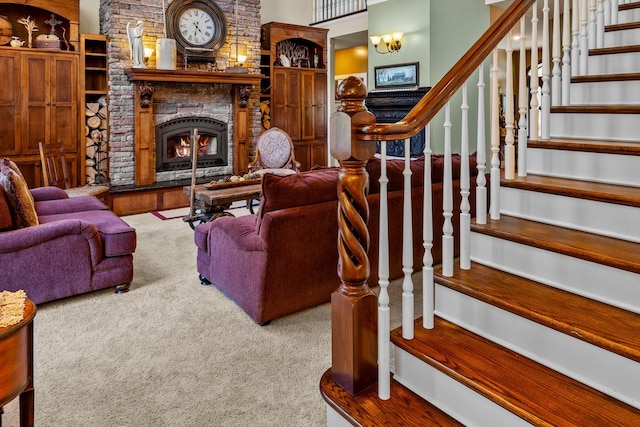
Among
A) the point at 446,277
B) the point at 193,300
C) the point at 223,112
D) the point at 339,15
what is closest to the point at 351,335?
the point at 446,277

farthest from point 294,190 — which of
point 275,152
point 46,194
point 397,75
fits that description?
point 397,75

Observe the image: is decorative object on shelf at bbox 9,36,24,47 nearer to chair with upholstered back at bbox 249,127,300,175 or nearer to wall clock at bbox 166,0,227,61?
wall clock at bbox 166,0,227,61

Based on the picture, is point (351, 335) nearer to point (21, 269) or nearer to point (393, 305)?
point (393, 305)

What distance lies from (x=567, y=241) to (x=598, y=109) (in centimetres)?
106

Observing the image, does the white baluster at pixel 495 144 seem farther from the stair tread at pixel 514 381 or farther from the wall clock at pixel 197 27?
the wall clock at pixel 197 27

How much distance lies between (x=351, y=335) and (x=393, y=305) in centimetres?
145

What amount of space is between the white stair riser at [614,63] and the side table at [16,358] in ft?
11.0

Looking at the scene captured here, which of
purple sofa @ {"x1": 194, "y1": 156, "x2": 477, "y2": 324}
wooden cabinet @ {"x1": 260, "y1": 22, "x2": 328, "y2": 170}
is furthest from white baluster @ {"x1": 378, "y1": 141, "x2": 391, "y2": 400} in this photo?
wooden cabinet @ {"x1": 260, "y1": 22, "x2": 328, "y2": 170}

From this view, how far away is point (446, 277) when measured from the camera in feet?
Result: 6.77

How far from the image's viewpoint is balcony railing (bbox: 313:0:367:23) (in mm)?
8128

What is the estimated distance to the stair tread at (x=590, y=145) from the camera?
2.22 m

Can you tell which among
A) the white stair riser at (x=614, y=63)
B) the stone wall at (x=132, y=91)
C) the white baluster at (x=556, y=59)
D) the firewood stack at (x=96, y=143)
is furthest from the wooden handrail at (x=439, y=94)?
the firewood stack at (x=96, y=143)

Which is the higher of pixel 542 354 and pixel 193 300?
pixel 542 354

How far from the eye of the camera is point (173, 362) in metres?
2.46
